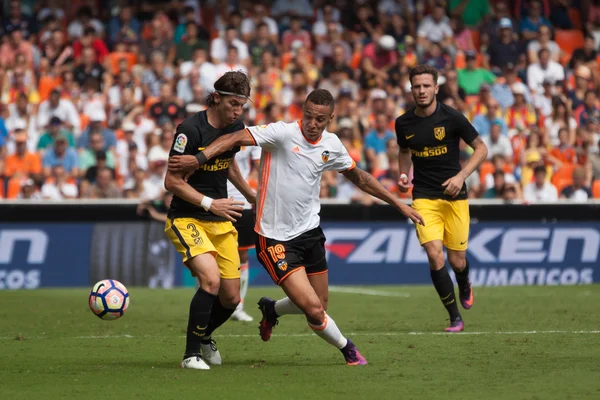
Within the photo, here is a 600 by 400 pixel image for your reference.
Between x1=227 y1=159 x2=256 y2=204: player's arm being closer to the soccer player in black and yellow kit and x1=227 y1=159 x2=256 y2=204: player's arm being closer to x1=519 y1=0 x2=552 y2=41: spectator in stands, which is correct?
Result: the soccer player in black and yellow kit

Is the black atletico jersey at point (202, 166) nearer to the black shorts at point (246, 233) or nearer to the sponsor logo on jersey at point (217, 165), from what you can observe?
the sponsor logo on jersey at point (217, 165)

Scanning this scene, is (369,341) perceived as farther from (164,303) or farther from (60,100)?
(60,100)

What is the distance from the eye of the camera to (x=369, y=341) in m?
10.2

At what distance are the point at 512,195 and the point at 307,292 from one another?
10674mm

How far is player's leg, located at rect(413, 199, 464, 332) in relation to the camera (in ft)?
36.3

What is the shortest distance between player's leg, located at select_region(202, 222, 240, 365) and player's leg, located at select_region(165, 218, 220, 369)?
21cm

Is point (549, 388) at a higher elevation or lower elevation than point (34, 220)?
higher

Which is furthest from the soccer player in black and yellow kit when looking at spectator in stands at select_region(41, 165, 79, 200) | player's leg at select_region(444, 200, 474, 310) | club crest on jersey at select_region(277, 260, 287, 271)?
spectator in stands at select_region(41, 165, 79, 200)

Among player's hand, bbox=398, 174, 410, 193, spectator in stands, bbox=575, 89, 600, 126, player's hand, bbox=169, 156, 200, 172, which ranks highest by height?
player's hand, bbox=169, 156, 200, 172

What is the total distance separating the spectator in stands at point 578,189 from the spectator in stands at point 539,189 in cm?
20

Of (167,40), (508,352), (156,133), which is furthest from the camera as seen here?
(167,40)

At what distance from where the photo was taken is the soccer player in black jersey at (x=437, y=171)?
1116cm

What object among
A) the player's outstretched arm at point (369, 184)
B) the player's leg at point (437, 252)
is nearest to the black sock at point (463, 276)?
the player's leg at point (437, 252)

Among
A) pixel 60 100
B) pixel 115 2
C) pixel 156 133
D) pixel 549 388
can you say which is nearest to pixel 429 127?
pixel 549 388
